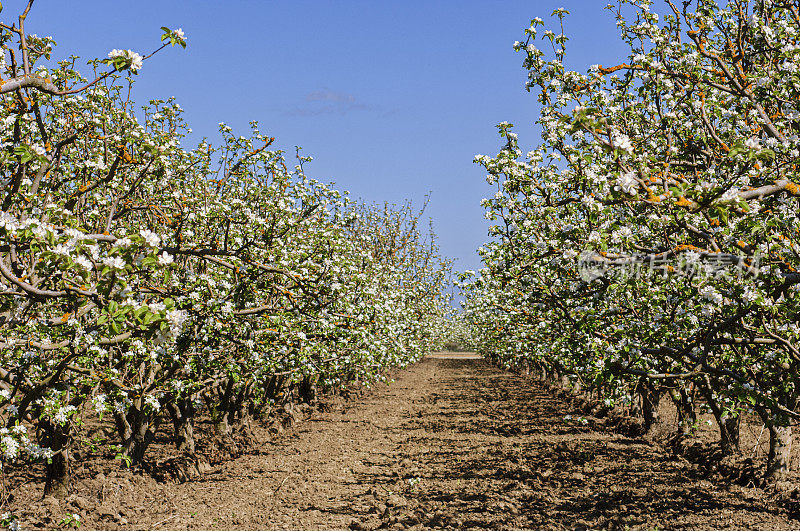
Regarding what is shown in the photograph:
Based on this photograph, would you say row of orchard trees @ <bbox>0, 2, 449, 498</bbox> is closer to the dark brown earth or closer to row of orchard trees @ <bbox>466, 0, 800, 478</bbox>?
the dark brown earth

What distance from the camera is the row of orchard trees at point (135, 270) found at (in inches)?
211

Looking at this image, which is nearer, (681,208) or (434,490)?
(681,208)

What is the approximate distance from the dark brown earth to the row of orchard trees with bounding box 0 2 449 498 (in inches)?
54.3

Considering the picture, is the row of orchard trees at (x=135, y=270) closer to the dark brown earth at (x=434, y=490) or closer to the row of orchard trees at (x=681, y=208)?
the dark brown earth at (x=434, y=490)

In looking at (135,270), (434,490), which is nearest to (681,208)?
(135,270)

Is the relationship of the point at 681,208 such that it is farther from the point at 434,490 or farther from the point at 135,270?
the point at 434,490

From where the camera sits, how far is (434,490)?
11273 mm

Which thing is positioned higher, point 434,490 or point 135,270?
point 135,270

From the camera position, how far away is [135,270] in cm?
512

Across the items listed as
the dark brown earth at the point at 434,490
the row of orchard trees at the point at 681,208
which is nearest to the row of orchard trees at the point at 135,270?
the dark brown earth at the point at 434,490

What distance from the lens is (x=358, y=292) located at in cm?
1459

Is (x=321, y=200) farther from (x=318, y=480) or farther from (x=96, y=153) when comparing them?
(x=318, y=480)

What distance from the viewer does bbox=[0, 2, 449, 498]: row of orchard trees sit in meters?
5.36

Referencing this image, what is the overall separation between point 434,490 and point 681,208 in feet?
27.1
